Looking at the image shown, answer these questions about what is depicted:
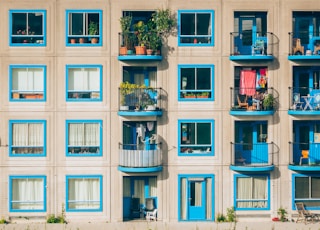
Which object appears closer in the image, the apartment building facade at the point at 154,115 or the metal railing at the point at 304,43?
the apartment building facade at the point at 154,115

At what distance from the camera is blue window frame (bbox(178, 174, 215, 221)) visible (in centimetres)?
2647

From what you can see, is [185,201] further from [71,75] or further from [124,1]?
[124,1]

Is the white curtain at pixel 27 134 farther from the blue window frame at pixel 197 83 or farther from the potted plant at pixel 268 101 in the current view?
the potted plant at pixel 268 101

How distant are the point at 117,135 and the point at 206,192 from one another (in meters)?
5.47

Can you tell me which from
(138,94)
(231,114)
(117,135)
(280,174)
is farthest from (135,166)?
(280,174)

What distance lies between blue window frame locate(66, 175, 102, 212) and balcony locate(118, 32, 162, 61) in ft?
21.1

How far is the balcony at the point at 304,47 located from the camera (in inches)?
1028

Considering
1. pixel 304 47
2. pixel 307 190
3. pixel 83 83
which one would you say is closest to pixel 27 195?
pixel 83 83

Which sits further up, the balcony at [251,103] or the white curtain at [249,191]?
the balcony at [251,103]

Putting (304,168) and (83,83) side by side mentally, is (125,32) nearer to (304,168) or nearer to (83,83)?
(83,83)

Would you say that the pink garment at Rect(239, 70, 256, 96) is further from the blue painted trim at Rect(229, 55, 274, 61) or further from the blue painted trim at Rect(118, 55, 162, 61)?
the blue painted trim at Rect(118, 55, 162, 61)

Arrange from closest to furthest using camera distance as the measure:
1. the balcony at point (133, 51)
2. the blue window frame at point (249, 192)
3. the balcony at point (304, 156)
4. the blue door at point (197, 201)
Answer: the balcony at point (133, 51), the balcony at point (304, 156), the blue door at point (197, 201), the blue window frame at point (249, 192)

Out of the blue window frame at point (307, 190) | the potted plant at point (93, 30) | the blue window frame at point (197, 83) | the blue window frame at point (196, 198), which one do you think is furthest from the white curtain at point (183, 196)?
the potted plant at point (93, 30)

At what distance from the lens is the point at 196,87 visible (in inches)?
1043
